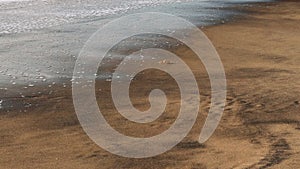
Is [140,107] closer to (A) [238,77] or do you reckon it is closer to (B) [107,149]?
(B) [107,149]

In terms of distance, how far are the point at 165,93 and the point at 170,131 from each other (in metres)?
1.05

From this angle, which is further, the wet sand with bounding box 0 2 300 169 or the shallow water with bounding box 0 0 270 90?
the shallow water with bounding box 0 0 270 90

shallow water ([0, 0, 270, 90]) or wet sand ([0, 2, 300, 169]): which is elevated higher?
wet sand ([0, 2, 300, 169])

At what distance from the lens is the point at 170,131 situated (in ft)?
14.8

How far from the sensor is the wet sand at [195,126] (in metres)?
3.95

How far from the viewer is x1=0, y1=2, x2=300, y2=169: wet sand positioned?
12.9 feet

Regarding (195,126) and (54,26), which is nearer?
(195,126)

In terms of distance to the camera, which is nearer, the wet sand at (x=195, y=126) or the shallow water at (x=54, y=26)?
the wet sand at (x=195, y=126)

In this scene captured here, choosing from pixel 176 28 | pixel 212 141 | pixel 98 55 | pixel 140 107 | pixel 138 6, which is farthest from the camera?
pixel 138 6

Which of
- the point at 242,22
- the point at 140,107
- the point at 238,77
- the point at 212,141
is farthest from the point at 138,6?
the point at 212,141

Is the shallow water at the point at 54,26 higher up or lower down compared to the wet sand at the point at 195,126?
lower down

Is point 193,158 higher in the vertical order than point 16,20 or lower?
higher

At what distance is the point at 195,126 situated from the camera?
181 inches

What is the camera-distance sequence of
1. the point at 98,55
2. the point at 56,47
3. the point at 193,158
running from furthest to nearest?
the point at 56,47 < the point at 98,55 < the point at 193,158
